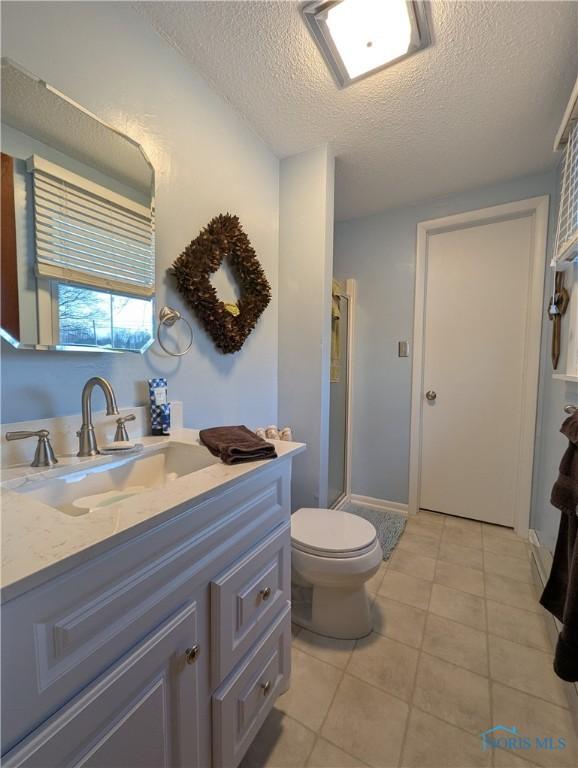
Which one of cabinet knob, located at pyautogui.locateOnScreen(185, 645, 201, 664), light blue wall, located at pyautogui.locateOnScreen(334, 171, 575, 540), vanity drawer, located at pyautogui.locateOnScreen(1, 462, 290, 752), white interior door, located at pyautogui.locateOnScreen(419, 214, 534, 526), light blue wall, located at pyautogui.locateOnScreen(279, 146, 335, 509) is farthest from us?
light blue wall, located at pyautogui.locateOnScreen(334, 171, 575, 540)

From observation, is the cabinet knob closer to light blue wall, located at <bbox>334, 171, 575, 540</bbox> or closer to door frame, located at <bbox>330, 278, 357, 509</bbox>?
door frame, located at <bbox>330, 278, 357, 509</bbox>

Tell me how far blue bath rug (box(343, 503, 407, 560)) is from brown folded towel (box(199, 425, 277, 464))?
4.70ft

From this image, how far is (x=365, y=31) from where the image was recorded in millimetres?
Answer: 1115

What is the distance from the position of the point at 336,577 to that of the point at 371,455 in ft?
4.59

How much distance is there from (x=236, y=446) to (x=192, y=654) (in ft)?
1.52

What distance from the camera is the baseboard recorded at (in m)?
2.47

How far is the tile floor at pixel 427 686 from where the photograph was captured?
0.97 meters

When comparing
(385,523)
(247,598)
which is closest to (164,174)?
(247,598)

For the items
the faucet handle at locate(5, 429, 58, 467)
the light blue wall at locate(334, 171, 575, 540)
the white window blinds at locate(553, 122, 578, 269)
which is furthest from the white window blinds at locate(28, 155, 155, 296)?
the light blue wall at locate(334, 171, 575, 540)

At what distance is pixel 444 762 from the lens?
3.10 ft

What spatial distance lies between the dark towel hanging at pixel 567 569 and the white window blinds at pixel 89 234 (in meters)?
1.55

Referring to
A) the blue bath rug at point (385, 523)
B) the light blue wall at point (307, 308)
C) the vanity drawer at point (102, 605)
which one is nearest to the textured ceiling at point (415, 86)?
the light blue wall at point (307, 308)

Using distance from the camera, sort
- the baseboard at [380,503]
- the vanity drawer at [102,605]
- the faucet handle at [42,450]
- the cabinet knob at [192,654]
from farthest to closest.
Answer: the baseboard at [380,503]
the faucet handle at [42,450]
the cabinet knob at [192,654]
the vanity drawer at [102,605]

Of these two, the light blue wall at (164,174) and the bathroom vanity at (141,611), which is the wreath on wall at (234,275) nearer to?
the light blue wall at (164,174)
